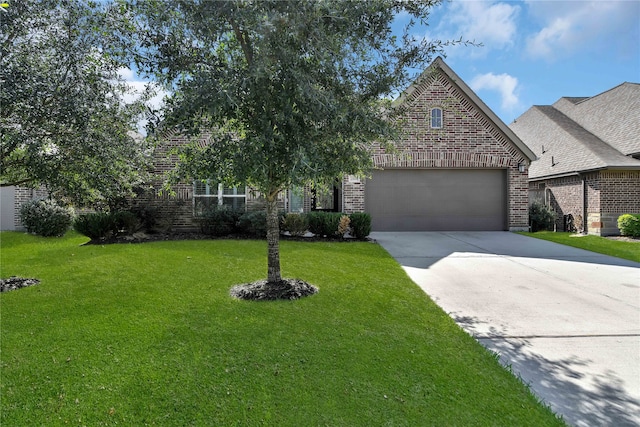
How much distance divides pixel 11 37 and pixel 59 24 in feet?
2.06

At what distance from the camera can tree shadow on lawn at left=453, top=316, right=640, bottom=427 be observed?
2609mm

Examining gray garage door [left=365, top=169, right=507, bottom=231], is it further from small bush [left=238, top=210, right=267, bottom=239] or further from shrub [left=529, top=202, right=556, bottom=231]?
small bush [left=238, top=210, right=267, bottom=239]

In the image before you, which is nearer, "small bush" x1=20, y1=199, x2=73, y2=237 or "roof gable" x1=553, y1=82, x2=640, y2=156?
"small bush" x1=20, y1=199, x2=73, y2=237

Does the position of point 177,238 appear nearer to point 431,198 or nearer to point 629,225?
point 431,198

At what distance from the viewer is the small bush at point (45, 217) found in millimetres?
11391

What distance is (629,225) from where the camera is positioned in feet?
40.2

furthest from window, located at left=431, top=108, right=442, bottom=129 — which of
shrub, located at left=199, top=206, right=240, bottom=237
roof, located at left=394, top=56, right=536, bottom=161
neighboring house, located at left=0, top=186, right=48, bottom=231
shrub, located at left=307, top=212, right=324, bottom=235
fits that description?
neighboring house, located at left=0, top=186, right=48, bottom=231

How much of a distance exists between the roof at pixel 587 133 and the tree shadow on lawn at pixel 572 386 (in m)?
12.5

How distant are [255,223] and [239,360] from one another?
7522mm

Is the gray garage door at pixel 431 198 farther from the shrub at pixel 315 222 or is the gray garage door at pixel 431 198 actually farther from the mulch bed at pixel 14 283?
the mulch bed at pixel 14 283

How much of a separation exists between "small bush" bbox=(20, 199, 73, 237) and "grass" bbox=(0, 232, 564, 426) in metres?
7.00

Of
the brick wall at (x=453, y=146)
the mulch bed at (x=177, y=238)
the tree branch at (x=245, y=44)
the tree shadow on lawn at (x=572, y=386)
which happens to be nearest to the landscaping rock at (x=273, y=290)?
the tree shadow on lawn at (x=572, y=386)

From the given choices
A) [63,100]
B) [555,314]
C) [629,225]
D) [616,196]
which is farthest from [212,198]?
[616,196]

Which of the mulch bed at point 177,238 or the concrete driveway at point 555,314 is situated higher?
the mulch bed at point 177,238
